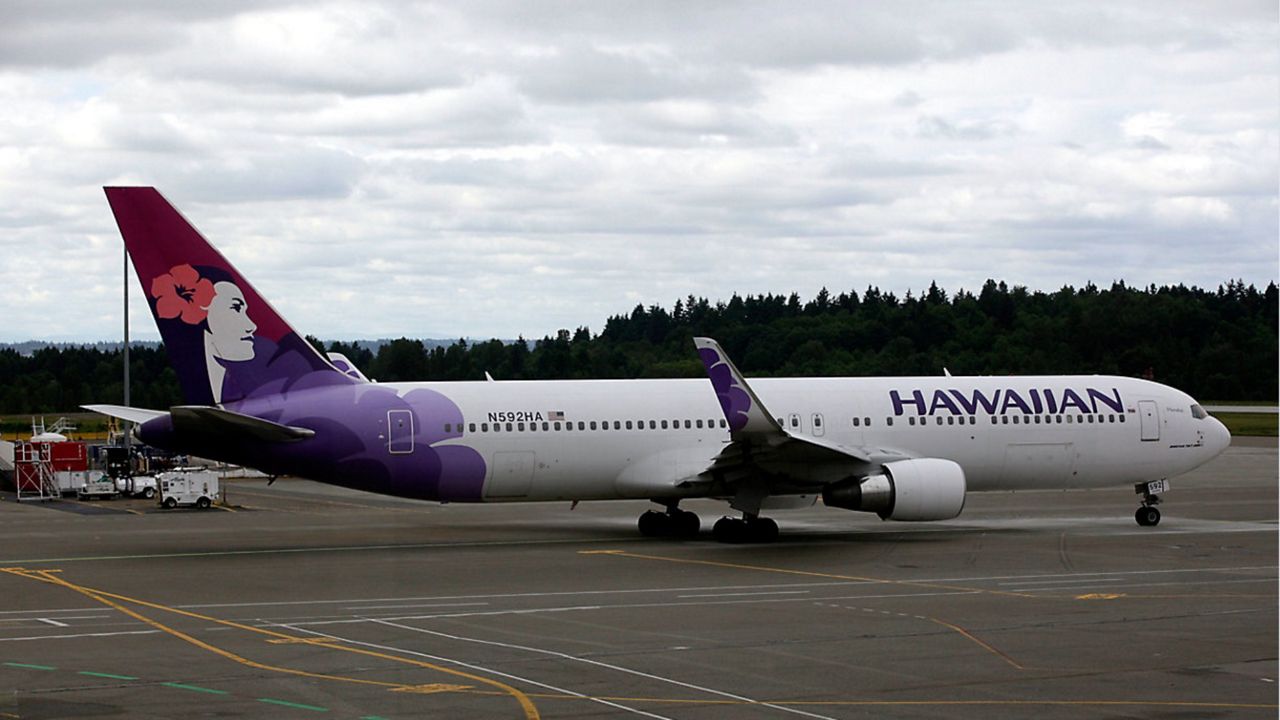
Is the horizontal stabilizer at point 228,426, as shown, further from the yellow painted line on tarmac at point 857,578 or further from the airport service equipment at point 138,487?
the airport service equipment at point 138,487

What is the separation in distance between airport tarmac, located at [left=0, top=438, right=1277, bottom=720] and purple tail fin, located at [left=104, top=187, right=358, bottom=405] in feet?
12.3

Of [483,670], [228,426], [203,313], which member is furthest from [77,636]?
[203,313]

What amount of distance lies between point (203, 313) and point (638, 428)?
9.91 metres

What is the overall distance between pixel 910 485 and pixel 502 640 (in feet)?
47.9

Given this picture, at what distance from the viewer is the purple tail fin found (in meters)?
32.8

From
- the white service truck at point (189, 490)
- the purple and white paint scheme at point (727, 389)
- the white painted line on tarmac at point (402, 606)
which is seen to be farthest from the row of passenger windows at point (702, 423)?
the white service truck at point (189, 490)

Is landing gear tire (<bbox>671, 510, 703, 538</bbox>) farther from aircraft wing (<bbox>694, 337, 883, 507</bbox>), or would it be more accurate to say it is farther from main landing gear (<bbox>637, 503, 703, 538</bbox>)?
aircraft wing (<bbox>694, 337, 883, 507</bbox>)

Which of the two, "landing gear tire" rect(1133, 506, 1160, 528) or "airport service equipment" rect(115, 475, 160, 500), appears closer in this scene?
"landing gear tire" rect(1133, 506, 1160, 528)

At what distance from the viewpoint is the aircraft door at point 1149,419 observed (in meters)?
39.4

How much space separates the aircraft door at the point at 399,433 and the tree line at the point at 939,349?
6069cm

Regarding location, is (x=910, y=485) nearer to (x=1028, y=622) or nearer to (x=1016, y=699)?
(x=1028, y=622)

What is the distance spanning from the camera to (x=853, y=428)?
3744 cm

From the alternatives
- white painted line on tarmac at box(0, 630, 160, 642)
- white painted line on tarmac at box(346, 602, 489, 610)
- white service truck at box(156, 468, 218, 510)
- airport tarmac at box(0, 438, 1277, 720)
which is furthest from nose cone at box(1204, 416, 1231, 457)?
Result: white service truck at box(156, 468, 218, 510)

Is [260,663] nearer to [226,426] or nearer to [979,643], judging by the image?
[979,643]
